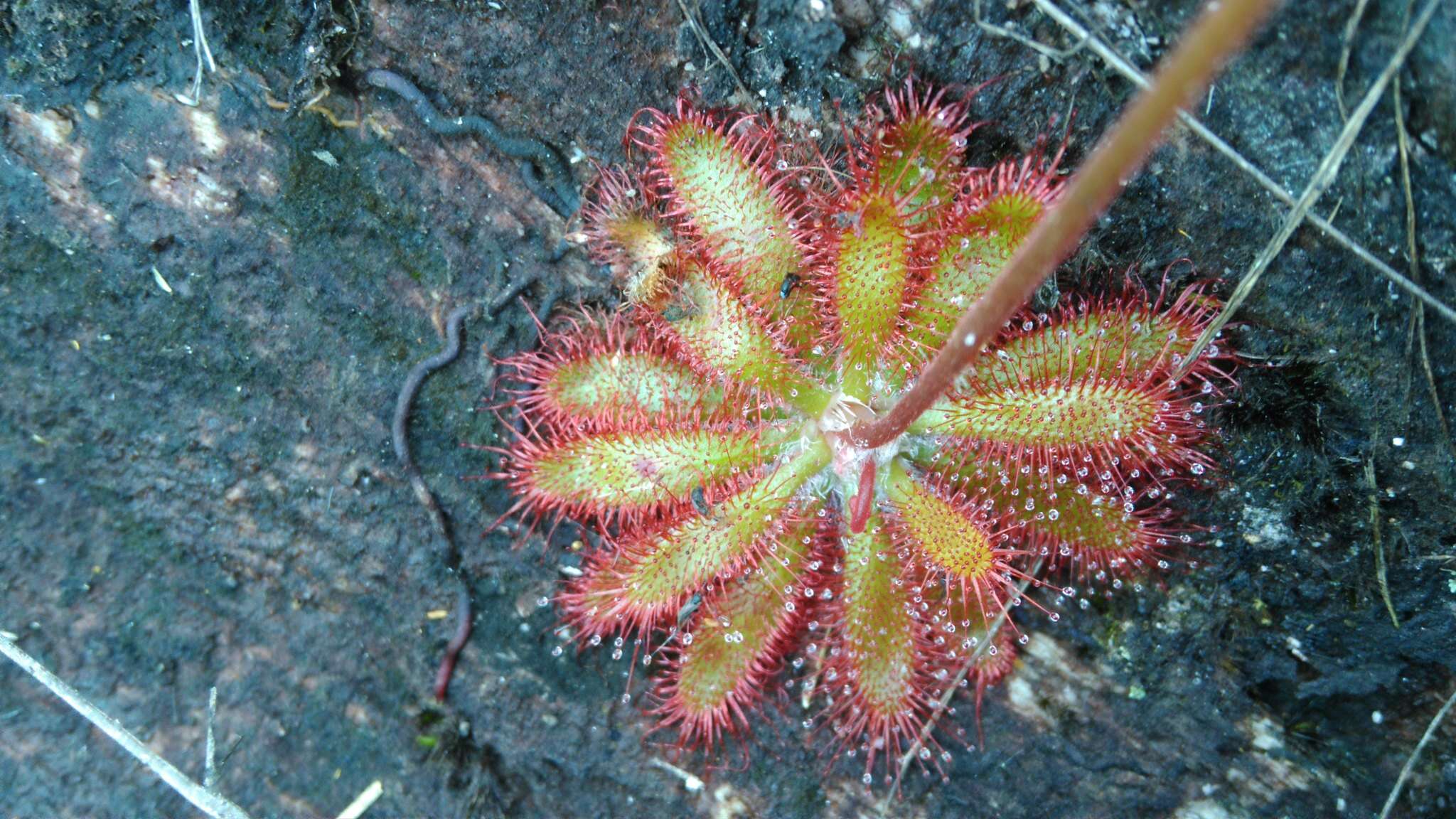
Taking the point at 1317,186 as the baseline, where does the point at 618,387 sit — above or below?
below

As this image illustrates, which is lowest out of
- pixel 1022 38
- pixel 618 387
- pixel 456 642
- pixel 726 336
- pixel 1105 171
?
pixel 456 642

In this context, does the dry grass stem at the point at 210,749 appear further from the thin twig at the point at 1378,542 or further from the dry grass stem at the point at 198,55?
the thin twig at the point at 1378,542

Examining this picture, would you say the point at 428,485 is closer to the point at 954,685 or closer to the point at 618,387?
the point at 618,387

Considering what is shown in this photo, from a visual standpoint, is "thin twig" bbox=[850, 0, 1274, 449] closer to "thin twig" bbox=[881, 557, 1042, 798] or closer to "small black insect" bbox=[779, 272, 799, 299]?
"small black insect" bbox=[779, 272, 799, 299]

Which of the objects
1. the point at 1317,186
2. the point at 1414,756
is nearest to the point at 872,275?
the point at 1317,186

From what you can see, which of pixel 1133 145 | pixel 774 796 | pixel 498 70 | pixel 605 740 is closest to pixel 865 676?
pixel 774 796

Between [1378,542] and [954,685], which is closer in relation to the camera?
[1378,542]

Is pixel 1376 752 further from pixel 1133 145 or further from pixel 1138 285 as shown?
pixel 1133 145
